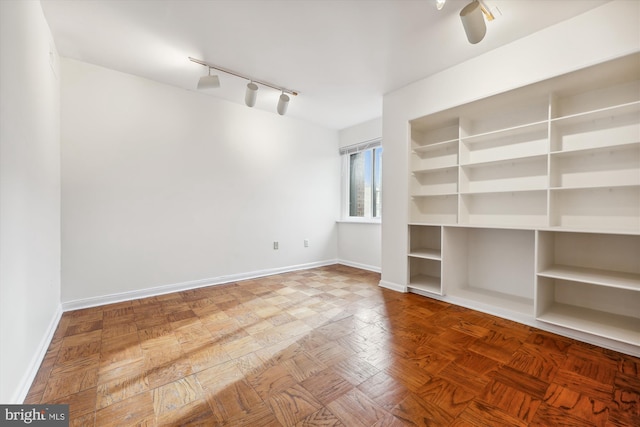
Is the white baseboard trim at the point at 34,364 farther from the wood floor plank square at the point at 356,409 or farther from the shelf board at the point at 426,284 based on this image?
the shelf board at the point at 426,284

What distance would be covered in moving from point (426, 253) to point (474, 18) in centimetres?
219

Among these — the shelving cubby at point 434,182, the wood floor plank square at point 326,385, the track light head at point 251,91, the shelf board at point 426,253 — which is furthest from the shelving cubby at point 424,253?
the track light head at point 251,91

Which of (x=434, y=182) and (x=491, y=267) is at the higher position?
(x=434, y=182)

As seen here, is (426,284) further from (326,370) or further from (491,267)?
(326,370)

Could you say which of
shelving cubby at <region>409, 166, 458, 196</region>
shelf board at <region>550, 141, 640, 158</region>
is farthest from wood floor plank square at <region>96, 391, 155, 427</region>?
shelf board at <region>550, 141, 640, 158</region>

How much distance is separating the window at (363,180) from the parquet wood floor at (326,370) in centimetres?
220

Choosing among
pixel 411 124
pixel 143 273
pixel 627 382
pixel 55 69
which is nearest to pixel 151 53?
pixel 55 69

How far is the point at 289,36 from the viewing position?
222 cm

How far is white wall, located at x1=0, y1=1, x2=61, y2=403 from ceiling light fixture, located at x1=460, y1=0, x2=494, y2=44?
2539 millimetres

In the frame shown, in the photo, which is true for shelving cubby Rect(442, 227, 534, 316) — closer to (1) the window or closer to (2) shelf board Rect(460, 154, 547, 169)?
(2) shelf board Rect(460, 154, 547, 169)

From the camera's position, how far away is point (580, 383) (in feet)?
4.82

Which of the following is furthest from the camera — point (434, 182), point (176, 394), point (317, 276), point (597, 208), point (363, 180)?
point (363, 180)

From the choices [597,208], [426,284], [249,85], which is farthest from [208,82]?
[597,208]

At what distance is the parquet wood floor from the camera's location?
1.26m
